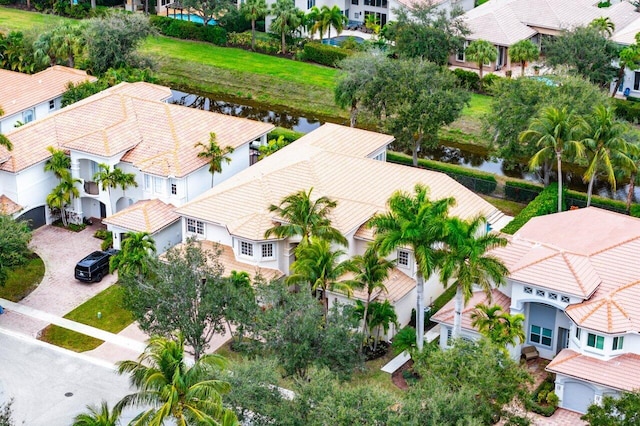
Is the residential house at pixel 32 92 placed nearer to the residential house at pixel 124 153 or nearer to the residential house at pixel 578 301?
the residential house at pixel 124 153

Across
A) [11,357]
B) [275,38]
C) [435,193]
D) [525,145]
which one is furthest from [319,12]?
[11,357]

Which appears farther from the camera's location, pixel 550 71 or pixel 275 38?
pixel 275 38

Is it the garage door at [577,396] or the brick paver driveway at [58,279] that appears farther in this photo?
the brick paver driveway at [58,279]

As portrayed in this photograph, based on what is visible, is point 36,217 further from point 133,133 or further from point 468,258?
point 468,258

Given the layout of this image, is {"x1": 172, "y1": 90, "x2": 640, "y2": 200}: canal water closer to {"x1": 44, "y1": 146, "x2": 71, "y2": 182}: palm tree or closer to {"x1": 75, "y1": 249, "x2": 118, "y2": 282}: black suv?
{"x1": 44, "y1": 146, "x2": 71, "y2": 182}: palm tree

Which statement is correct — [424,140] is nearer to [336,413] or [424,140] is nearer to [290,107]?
[290,107]

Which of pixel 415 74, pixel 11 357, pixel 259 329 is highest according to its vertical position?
pixel 415 74

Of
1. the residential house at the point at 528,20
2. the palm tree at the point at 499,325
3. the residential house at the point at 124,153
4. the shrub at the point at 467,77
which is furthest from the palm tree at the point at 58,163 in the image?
the residential house at the point at 528,20
